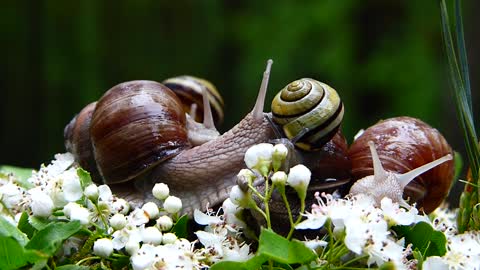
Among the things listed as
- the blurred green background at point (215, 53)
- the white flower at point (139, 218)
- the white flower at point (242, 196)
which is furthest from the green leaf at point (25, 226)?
the blurred green background at point (215, 53)

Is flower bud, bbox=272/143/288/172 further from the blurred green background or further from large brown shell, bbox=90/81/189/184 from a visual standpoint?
the blurred green background

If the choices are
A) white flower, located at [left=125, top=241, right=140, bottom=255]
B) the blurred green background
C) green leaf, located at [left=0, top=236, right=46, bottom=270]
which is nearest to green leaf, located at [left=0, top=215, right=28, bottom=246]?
green leaf, located at [left=0, top=236, right=46, bottom=270]

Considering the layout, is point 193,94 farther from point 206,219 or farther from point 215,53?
point 215,53

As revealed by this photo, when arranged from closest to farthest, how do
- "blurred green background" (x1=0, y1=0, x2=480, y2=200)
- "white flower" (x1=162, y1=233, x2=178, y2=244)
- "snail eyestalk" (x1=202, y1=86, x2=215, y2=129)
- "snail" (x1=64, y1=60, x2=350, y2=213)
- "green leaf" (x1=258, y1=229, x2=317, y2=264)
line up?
1. "green leaf" (x1=258, y1=229, x2=317, y2=264)
2. "white flower" (x1=162, y1=233, x2=178, y2=244)
3. "snail" (x1=64, y1=60, x2=350, y2=213)
4. "snail eyestalk" (x1=202, y1=86, x2=215, y2=129)
5. "blurred green background" (x1=0, y1=0, x2=480, y2=200)

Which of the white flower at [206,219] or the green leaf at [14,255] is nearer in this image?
the green leaf at [14,255]

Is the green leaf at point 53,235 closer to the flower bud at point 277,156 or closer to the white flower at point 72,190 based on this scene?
the white flower at point 72,190

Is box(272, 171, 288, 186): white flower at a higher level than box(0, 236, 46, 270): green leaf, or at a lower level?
higher

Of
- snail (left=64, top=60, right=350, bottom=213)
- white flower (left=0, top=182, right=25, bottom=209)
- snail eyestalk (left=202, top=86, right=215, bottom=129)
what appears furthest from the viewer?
snail eyestalk (left=202, top=86, right=215, bottom=129)
